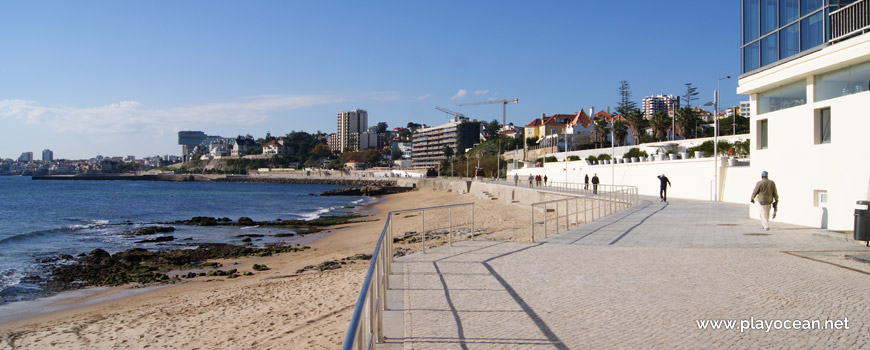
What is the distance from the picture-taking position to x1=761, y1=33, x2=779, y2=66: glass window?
15.3 m

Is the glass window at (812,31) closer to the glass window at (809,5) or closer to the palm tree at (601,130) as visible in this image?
the glass window at (809,5)

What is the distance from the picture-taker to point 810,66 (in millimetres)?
13133

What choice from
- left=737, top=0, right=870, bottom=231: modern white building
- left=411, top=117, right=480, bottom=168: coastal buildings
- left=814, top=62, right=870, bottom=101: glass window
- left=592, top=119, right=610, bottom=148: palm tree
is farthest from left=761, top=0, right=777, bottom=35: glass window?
left=411, top=117, right=480, bottom=168: coastal buildings

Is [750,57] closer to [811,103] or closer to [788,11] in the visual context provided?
[788,11]

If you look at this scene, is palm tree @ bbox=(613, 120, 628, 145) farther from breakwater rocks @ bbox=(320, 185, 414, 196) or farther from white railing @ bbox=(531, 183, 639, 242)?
white railing @ bbox=(531, 183, 639, 242)

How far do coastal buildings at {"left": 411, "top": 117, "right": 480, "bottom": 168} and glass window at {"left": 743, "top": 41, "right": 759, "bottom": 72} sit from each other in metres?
139

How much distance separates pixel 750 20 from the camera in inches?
653

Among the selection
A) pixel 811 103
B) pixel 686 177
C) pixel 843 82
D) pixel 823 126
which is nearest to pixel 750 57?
pixel 811 103

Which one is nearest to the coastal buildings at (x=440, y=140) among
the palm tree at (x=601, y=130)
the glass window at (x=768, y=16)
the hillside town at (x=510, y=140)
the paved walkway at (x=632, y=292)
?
the hillside town at (x=510, y=140)

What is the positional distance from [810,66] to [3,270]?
2353 centimetres

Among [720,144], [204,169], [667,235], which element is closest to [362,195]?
[720,144]

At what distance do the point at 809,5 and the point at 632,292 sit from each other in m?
11.5

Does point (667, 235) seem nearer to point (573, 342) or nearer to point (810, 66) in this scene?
point (810, 66)

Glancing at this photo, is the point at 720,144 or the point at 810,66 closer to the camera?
the point at 810,66
